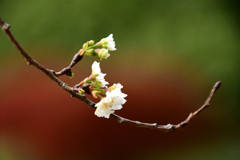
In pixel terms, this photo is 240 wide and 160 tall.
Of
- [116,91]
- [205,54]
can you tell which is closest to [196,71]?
[205,54]

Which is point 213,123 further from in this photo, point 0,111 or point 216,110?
point 0,111

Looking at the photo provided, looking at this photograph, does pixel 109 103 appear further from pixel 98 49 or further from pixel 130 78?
pixel 130 78

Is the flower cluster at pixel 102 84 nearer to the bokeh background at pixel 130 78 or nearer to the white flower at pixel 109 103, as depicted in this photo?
the white flower at pixel 109 103

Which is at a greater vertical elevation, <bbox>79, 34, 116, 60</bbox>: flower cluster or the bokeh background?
the bokeh background

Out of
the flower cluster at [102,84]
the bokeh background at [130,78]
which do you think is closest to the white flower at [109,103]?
the flower cluster at [102,84]

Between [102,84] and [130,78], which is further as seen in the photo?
[130,78]

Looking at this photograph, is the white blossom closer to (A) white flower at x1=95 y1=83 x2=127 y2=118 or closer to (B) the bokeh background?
(A) white flower at x1=95 y1=83 x2=127 y2=118

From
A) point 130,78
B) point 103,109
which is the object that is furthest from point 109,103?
point 130,78

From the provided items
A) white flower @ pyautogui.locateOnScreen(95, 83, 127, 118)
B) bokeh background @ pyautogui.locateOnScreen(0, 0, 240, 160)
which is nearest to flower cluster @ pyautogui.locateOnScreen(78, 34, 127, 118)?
white flower @ pyautogui.locateOnScreen(95, 83, 127, 118)
